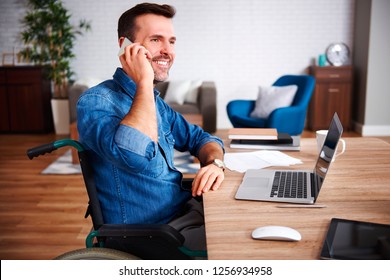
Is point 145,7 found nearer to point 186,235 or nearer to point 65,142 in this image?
point 65,142

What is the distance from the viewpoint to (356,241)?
87cm

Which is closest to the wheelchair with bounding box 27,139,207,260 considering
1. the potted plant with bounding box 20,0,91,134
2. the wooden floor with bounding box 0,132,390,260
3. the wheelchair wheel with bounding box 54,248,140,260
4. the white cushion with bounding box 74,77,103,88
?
the wheelchair wheel with bounding box 54,248,140,260

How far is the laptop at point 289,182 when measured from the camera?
1.18 metres

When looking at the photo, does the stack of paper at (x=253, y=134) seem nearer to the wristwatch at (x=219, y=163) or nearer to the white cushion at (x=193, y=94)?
the wristwatch at (x=219, y=163)

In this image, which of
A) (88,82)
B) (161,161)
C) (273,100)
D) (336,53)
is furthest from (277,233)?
(336,53)

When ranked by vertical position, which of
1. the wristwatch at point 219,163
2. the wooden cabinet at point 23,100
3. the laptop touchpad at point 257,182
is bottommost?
the wooden cabinet at point 23,100

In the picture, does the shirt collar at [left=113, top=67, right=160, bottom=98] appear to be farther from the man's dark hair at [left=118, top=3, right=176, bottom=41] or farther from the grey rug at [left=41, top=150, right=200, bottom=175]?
the grey rug at [left=41, top=150, right=200, bottom=175]

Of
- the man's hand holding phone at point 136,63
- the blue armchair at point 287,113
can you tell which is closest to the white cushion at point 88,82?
the blue armchair at point 287,113

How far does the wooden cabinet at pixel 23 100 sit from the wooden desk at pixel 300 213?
4932mm

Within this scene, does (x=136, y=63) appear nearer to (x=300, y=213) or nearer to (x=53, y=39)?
(x=300, y=213)

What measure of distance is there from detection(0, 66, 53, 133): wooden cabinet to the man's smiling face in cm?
479

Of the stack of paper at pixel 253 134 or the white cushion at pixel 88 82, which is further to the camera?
the white cushion at pixel 88 82

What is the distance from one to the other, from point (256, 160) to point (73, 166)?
9.57ft
